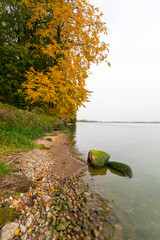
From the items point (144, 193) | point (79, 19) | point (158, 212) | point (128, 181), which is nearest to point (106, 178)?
point (128, 181)

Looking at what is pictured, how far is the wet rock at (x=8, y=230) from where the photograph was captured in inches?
67.8

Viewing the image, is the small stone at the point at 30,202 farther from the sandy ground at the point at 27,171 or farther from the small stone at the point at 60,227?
the small stone at the point at 60,227

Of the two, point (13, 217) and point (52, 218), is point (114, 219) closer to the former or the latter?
point (52, 218)

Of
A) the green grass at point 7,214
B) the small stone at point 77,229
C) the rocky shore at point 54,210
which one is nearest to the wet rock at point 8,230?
the rocky shore at point 54,210

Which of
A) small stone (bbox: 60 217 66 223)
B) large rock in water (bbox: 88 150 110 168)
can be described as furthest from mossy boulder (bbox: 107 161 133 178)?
small stone (bbox: 60 217 66 223)

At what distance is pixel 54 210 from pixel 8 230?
988 mm

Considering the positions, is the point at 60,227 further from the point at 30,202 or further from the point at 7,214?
the point at 7,214

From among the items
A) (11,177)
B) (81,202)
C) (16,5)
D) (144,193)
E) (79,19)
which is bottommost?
(144,193)

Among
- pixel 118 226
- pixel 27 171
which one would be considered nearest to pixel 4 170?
pixel 27 171

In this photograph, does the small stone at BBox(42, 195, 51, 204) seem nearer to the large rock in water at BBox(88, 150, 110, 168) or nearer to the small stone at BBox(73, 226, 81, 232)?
the small stone at BBox(73, 226, 81, 232)

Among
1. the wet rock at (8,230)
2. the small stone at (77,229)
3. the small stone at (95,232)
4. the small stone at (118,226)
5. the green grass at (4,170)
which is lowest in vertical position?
the small stone at (118,226)

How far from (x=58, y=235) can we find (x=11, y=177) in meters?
1.96

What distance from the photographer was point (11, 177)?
120 inches

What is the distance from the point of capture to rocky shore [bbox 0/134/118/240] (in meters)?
1.99
